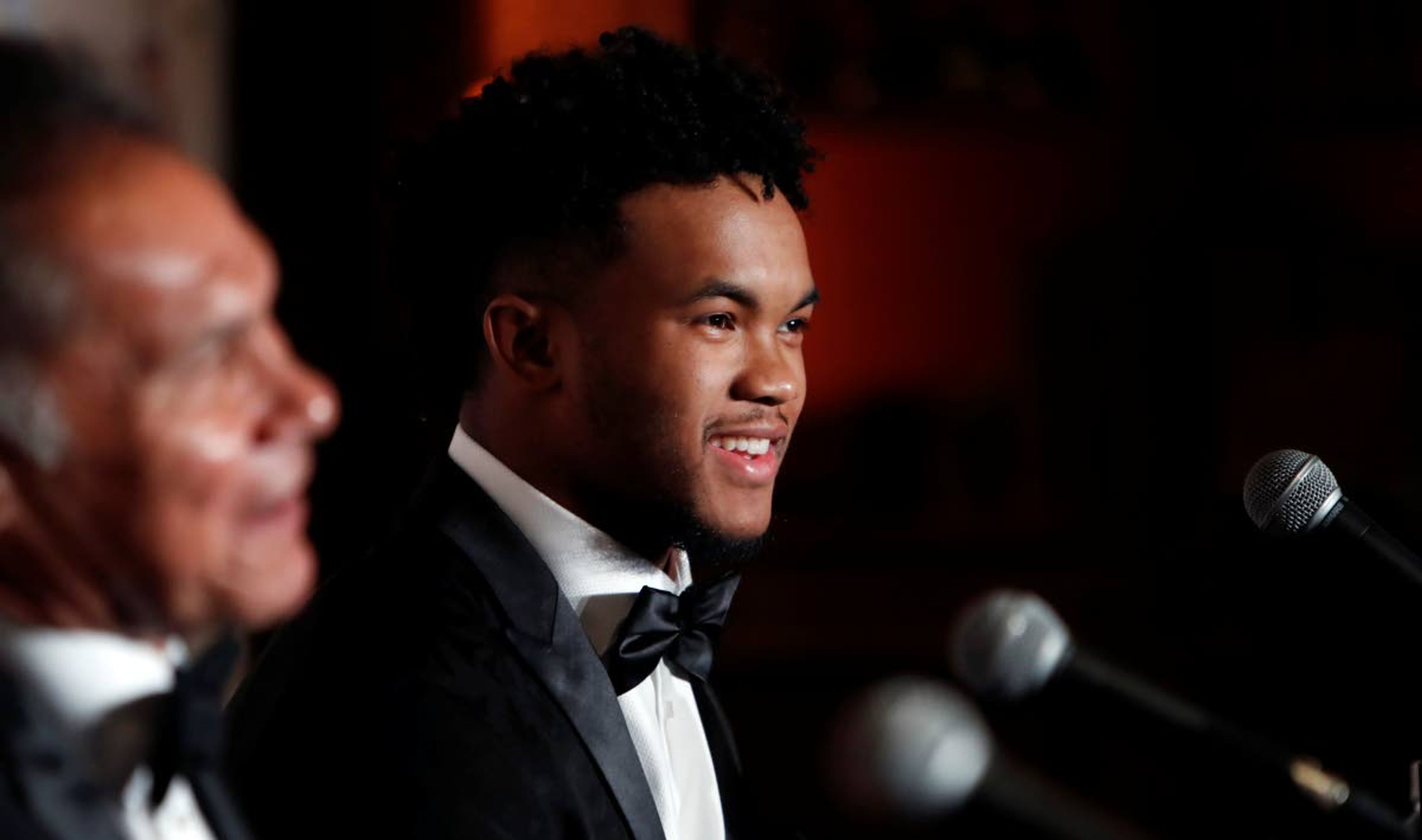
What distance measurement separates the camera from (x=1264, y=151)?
3.40 metres

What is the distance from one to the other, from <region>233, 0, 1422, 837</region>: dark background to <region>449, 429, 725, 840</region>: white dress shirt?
1.84m

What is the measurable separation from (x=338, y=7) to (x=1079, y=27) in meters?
1.48

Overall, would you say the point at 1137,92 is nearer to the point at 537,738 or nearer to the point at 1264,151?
the point at 1264,151

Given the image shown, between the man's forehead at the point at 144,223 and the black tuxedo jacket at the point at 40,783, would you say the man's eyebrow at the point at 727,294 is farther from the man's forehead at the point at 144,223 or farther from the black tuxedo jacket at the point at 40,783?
the black tuxedo jacket at the point at 40,783

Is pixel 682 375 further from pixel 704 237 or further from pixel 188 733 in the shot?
pixel 188 733

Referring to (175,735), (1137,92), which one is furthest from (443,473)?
(1137,92)

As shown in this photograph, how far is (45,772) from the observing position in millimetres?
732

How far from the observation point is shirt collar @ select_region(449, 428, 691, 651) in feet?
4.33

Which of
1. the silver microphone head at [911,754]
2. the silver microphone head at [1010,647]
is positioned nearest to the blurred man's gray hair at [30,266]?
the silver microphone head at [911,754]

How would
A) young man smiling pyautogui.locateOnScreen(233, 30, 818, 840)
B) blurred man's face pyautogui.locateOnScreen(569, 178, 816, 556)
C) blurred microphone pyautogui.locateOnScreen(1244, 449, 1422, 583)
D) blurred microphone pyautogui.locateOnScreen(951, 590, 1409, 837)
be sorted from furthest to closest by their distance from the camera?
blurred man's face pyautogui.locateOnScreen(569, 178, 816, 556) → young man smiling pyautogui.locateOnScreen(233, 30, 818, 840) → blurred microphone pyautogui.locateOnScreen(1244, 449, 1422, 583) → blurred microphone pyautogui.locateOnScreen(951, 590, 1409, 837)

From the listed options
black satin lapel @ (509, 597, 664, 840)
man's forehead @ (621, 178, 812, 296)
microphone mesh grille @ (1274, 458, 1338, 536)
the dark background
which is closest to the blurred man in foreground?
black satin lapel @ (509, 597, 664, 840)

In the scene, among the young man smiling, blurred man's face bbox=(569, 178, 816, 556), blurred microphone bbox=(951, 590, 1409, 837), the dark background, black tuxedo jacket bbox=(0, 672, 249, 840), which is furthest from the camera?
the dark background

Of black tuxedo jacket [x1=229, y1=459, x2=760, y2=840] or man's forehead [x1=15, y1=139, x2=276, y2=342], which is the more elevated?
Answer: man's forehead [x1=15, y1=139, x2=276, y2=342]

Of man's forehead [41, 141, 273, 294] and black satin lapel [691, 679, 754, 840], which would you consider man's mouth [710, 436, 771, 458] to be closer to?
black satin lapel [691, 679, 754, 840]
